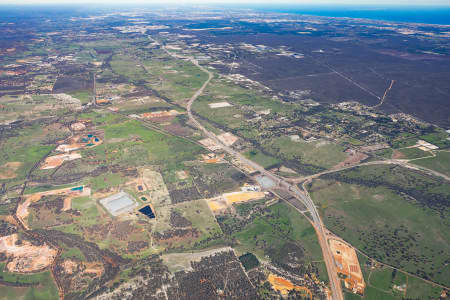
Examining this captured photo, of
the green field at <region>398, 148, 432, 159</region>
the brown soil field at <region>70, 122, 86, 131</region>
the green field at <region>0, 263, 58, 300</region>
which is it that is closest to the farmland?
the green field at <region>0, 263, 58, 300</region>

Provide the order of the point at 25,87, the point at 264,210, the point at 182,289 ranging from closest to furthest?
the point at 182,289
the point at 264,210
the point at 25,87

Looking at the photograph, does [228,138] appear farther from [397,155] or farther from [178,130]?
[397,155]

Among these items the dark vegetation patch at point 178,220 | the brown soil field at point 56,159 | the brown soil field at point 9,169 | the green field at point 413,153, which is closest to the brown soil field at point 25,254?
the dark vegetation patch at point 178,220

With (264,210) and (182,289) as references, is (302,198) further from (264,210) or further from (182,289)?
(182,289)

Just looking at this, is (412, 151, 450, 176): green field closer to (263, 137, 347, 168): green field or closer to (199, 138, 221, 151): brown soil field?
(263, 137, 347, 168): green field

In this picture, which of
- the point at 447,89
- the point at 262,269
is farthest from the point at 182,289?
the point at 447,89

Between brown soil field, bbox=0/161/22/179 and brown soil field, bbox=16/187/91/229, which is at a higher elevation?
brown soil field, bbox=16/187/91/229

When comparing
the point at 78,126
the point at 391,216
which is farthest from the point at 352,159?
the point at 78,126
